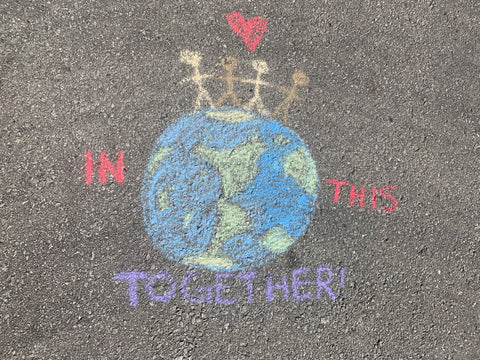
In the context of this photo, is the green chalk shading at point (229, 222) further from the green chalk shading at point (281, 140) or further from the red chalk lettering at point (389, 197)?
the red chalk lettering at point (389, 197)

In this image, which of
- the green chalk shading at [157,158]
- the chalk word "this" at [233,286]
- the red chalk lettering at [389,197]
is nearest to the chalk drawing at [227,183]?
the green chalk shading at [157,158]

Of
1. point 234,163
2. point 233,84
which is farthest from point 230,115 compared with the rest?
point 234,163

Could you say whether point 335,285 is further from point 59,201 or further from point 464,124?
point 59,201

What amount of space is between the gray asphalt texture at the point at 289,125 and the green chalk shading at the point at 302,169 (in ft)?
0.27

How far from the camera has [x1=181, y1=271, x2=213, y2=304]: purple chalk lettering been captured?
213cm

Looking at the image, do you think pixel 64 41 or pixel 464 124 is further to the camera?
pixel 464 124

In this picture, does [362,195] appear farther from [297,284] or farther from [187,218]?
[187,218]

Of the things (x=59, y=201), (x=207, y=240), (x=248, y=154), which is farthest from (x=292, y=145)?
(x=59, y=201)

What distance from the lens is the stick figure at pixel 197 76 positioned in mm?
2262

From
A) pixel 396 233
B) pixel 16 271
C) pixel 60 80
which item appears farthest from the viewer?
pixel 396 233

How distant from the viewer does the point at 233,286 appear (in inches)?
85.4

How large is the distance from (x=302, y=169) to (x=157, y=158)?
1.04 meters

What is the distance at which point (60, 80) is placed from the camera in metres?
2.16

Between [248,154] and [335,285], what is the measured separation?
1.13m
